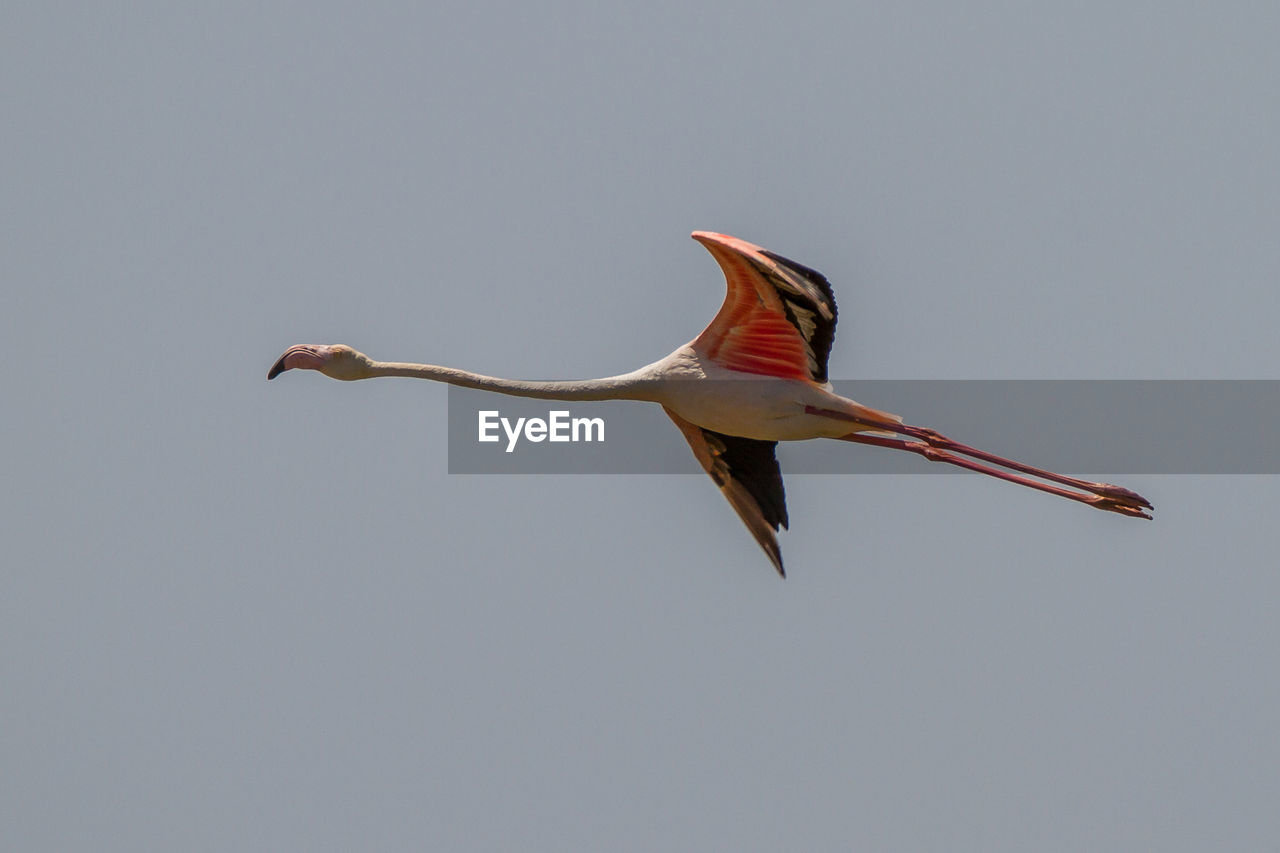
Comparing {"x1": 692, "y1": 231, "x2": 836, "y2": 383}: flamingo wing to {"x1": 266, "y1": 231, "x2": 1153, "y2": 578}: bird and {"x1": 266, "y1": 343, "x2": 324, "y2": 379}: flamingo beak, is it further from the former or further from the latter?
{"x1": 266, "y1": 343, "x2": 324, "y2": 379}: flamingo beak

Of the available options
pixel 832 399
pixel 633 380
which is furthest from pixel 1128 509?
pixel 633 380

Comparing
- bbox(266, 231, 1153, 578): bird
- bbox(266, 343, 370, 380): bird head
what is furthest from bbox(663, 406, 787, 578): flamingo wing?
bbox(266, 343, 370, 380): bird head

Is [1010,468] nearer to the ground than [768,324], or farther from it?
nearer to the ground

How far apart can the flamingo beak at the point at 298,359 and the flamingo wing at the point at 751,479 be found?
4043 millimetres

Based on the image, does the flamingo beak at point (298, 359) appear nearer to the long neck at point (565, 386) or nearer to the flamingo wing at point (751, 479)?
the long neck at point (565, 386)

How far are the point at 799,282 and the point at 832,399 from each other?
1.98 metres

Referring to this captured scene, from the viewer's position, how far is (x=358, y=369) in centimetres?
2311

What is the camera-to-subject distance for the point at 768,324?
895 inches

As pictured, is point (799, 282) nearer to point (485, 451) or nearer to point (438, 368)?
point (438, 368)

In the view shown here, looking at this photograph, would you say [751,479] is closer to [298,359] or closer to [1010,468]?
[1010,468]

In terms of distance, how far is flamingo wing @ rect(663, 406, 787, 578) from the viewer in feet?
80.7

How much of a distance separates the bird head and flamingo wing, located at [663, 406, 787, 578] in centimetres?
368

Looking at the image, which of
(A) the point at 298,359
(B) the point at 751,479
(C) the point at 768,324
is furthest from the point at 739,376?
(A) the point at 298,359

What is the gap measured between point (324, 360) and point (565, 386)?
7.90 ft
